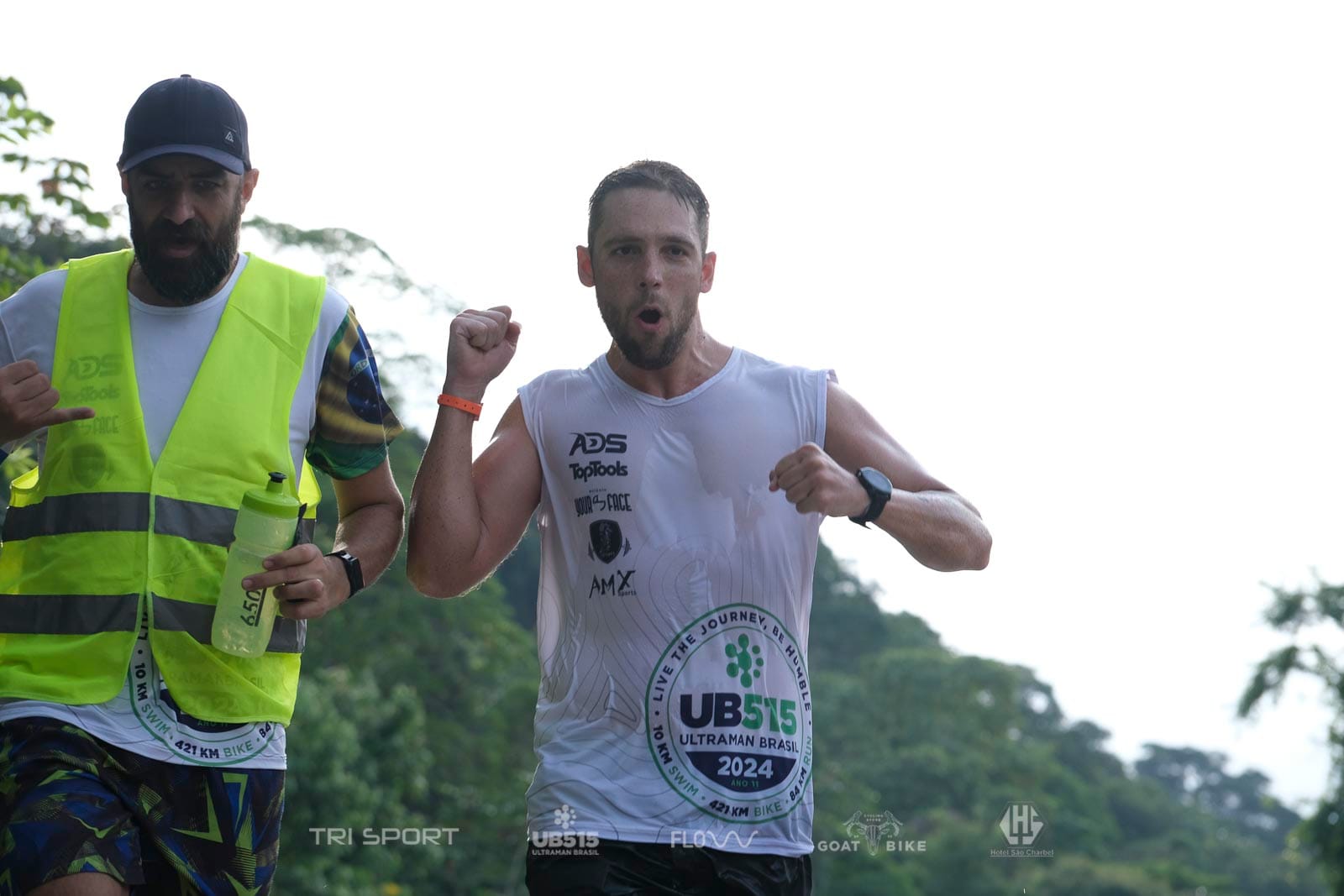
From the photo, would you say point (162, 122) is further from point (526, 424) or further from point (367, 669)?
point (367, 669)

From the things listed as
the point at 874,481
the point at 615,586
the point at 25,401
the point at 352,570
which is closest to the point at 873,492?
the point at 874,481

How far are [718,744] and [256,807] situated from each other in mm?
1133

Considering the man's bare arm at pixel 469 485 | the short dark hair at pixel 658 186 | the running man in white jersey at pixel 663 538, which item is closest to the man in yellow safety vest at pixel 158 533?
the man's bare arm at pixel 469 485

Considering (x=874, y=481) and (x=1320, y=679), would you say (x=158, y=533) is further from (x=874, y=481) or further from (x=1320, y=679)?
(x=1320, y=679)

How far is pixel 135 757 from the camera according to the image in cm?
370

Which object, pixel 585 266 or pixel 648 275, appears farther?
pixel 585 266

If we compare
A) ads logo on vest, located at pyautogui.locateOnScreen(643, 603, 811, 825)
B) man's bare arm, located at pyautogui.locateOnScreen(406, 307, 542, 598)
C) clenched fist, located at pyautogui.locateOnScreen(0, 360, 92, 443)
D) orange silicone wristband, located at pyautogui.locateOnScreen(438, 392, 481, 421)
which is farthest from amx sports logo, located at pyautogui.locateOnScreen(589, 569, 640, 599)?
clenched fist, located at pyautogui.locateOnScreen(0, 360, 92, 443)

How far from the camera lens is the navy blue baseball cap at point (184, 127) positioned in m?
3.91

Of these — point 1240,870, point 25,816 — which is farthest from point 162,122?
point 1240,870

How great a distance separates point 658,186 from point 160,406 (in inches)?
58.9

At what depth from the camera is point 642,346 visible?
452 cm

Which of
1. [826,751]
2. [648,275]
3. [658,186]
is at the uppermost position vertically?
[826,751]

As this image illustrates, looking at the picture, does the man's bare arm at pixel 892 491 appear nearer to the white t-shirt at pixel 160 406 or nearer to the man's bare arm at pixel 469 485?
the man's bare arm at pixel 469 485

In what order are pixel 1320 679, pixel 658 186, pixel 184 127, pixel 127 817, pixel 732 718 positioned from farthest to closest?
pixel 1320 679 < pixel 658 186 < pixel 732 718 < pixel 184 127 < pixel 127 817
